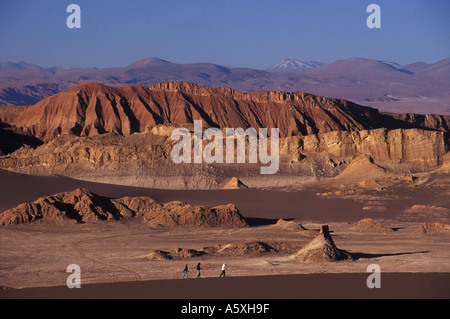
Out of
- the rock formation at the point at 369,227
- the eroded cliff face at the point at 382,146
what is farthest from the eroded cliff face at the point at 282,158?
the rock formation at the point at 369,227

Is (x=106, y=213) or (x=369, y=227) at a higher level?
(x=106, y=213)

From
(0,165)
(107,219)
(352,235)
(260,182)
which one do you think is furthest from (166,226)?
(0,165)

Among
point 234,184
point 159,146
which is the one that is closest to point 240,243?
point 234,184

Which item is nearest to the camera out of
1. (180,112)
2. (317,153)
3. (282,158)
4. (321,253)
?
(321,253)

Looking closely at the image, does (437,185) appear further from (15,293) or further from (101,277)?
(15,293)

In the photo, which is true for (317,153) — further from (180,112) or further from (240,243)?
(180,112)

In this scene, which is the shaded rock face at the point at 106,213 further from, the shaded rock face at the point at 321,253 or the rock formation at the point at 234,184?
the rock formation at the point at 234,184
